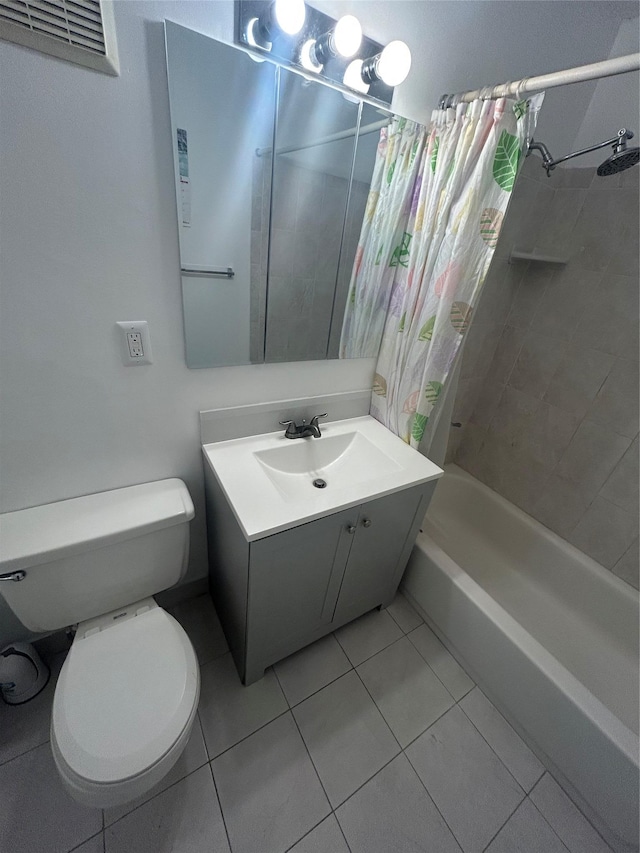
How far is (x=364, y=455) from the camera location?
130 centimetres

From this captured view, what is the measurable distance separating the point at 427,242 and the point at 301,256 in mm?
418

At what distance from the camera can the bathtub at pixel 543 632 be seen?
99cm

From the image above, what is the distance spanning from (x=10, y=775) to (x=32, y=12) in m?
1.88

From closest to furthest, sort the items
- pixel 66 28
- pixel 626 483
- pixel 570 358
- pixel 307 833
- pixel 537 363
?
pixel 66 28
pixel 307 833
pixel 626 483
pixel 570 358
pixel 537 363

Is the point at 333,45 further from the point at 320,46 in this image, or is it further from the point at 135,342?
the point at 135,342

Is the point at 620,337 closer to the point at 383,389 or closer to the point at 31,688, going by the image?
the point at 383,389

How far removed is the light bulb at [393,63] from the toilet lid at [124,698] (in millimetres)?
1671

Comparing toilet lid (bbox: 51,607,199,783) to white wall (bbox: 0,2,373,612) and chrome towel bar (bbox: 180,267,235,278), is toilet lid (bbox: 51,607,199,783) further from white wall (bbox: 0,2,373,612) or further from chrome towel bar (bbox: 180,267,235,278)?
chrome towel bar (bbox: 180,267,235,278)

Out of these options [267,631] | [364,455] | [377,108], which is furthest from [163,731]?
[377,108]

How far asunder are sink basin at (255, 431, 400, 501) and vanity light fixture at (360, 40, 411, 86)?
1067mm

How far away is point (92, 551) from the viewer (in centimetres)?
92

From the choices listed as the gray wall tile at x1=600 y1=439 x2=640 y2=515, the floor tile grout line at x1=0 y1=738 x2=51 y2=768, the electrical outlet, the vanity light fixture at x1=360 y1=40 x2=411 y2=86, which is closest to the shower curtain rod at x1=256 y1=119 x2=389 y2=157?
the vanity light fixture at x1=360 y1=40 x2=411 y2=86

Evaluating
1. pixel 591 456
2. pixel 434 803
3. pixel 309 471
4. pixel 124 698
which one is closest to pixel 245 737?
pixel 124 698

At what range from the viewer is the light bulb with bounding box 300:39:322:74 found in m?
0.81
